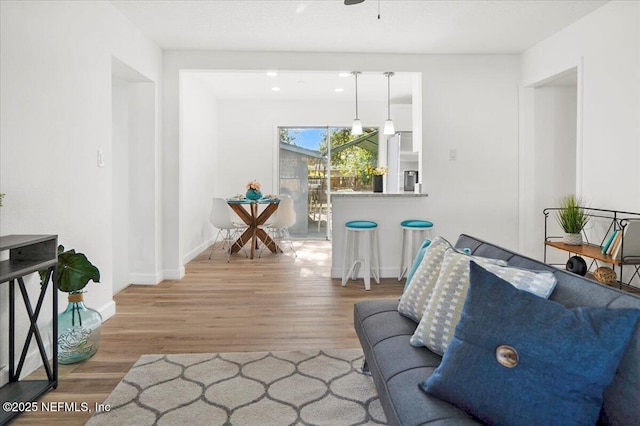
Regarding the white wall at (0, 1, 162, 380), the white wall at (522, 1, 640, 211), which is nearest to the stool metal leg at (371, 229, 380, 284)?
the white wall at (522, 1, 640, 211)

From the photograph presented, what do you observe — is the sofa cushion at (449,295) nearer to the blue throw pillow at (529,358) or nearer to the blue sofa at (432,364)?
the blue sofa at (432,364)

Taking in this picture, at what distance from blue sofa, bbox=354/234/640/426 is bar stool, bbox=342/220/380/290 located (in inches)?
91.4

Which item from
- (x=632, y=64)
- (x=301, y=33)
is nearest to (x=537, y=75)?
(x=632, y=64)

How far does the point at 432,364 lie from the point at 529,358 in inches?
18.7

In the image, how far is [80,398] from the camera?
2174 mm

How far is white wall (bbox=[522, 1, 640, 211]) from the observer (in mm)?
3387

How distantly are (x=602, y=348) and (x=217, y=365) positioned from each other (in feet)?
6.70

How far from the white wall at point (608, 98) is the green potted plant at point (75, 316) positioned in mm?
3930

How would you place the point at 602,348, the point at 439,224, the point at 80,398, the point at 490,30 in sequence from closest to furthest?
the point at 602,348
the point at 80,398
the point at 490,30
the point at 439,224

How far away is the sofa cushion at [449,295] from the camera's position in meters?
1.49

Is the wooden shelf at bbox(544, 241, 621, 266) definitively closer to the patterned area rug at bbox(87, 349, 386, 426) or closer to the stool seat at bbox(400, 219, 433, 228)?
the stool seat at bbox(400, 219, 433, 228)

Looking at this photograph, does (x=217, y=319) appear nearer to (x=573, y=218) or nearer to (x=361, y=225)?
(x=361, y=225)

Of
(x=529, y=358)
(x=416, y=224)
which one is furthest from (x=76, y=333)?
(x=416, y=224)

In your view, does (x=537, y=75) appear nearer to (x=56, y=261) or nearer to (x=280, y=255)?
(x=280, y=255)
